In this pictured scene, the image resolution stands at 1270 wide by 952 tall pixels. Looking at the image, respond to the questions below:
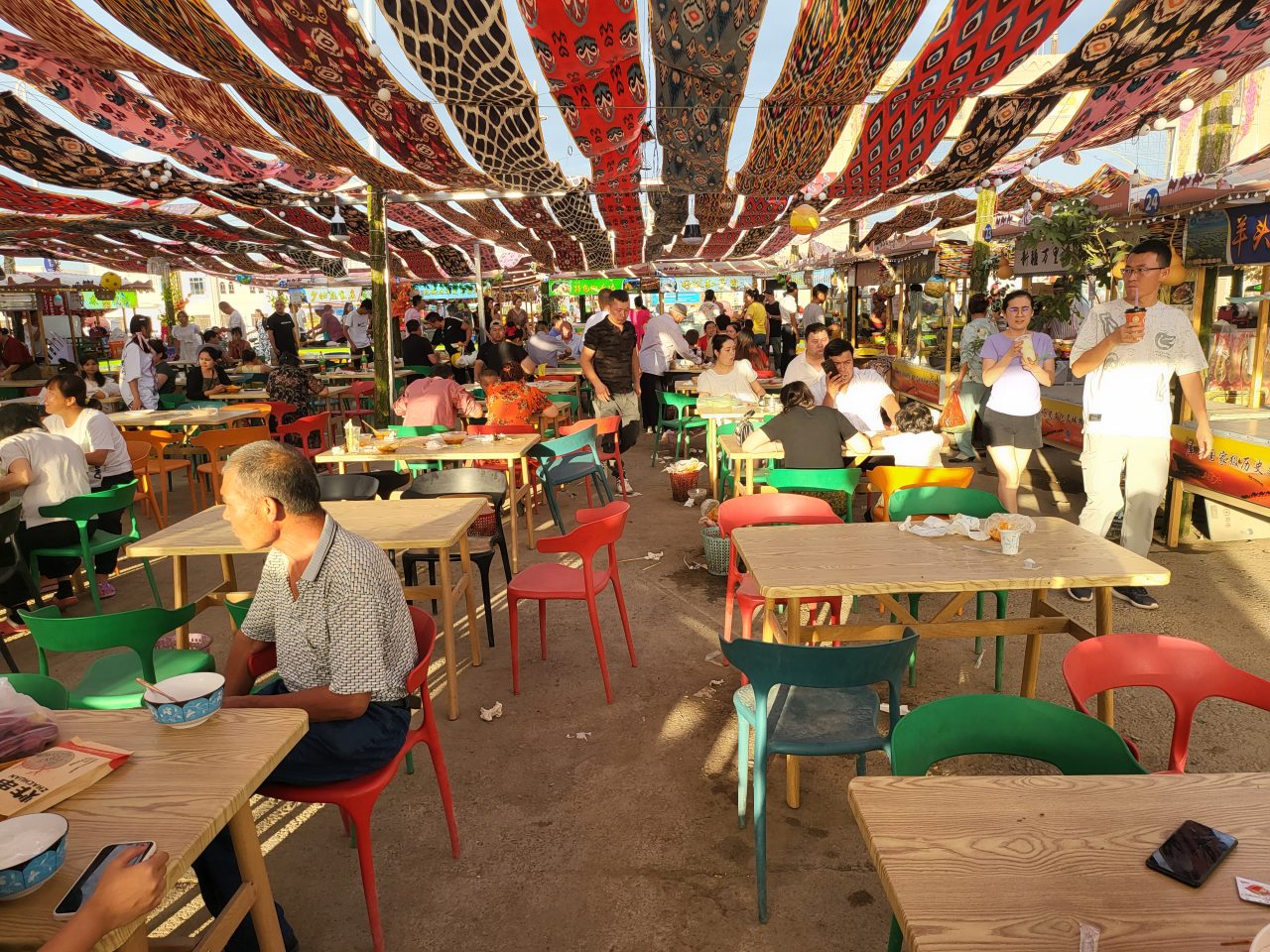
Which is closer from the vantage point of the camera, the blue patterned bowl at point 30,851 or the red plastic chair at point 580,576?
the blue patterned bowl at point 30,851

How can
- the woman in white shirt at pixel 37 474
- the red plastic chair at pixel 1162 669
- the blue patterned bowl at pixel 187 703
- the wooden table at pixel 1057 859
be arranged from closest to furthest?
1. the wooden table at pixel 1057 859
2. the blue patterned bowl at pixel 187 703
3. the red plastic chair at pixel 1162 669
4. the woman in white shirt at pixel 37 474

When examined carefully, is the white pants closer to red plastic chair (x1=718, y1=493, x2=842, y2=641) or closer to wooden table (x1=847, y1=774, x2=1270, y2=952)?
red plastic chair (x1=718, y1=493, x2=842, y2=641)

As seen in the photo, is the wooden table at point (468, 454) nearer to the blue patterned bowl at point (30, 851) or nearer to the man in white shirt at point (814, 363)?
the man in white shirt at point (814, 363)

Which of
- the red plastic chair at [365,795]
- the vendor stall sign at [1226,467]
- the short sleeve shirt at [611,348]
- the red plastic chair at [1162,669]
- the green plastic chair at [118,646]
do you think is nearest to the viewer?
the red plastic chair at [1162,669]

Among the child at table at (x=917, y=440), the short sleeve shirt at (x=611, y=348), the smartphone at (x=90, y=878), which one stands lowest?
the smartphone at (x=90, y=878)

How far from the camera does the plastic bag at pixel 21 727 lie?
174 centimetres

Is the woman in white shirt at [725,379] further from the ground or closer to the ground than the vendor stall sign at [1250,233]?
closer to the ground

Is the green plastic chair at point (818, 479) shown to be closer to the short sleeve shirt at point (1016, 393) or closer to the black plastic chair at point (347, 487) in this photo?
the short sleeve shirt at point (1016, 393)

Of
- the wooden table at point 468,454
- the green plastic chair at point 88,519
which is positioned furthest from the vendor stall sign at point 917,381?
A: the green plastic chair at point 88,519

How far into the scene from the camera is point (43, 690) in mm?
2223

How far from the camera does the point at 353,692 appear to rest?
2.16 metres

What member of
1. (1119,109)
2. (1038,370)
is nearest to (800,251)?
(1119,109)

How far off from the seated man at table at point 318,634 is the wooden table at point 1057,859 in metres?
1.34

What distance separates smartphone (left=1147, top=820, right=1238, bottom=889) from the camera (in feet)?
4.18
